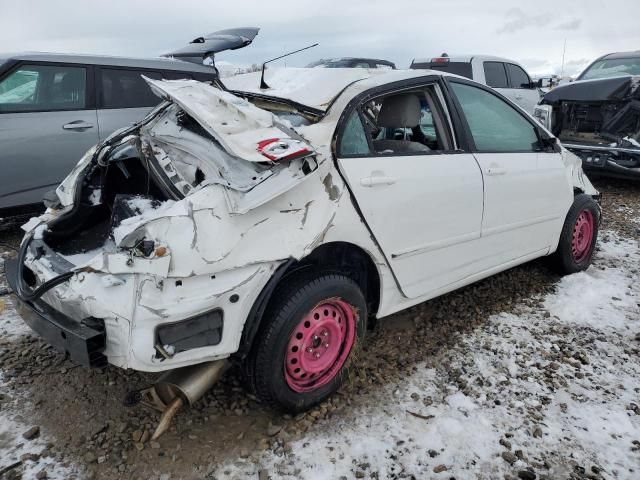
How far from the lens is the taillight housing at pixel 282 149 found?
2072 mm

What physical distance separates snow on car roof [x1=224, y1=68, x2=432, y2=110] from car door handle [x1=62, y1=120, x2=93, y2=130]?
231 cm

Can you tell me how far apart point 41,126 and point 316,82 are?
306 centimetres

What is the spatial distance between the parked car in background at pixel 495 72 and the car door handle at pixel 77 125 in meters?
6.11

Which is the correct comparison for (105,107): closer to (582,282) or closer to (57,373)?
(57,373)

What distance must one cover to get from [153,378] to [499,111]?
9.06 feet

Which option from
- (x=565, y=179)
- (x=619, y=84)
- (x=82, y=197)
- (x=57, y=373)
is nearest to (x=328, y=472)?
(x=57, y=373)

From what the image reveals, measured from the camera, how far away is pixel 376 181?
2467 mm

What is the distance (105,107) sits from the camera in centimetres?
496

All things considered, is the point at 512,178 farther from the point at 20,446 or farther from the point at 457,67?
A: the point at 457,67

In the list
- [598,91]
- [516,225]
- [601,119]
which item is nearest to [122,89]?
[516,225]

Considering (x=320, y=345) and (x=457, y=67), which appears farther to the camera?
(x=457, y=67)

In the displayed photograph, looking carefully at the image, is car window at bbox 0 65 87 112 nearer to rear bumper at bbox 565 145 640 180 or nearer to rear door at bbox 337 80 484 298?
rear door at bbox 337 80 484 298

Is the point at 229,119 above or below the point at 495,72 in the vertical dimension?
above

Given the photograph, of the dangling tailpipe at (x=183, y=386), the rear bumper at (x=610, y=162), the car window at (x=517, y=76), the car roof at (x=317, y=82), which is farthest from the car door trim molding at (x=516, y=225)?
the car window at (x=517, y=76)
